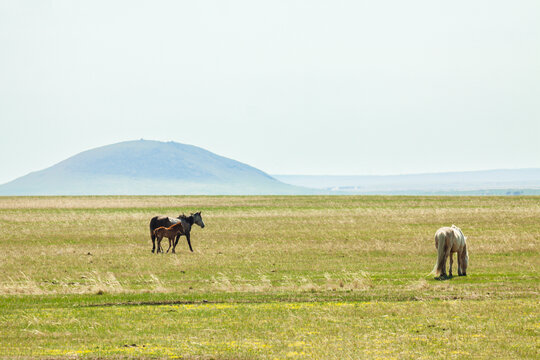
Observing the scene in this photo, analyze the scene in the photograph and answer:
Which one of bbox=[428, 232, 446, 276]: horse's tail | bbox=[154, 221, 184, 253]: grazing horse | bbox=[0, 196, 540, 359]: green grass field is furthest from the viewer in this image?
bbox=[154, 221, 184, 253]: grazing horse

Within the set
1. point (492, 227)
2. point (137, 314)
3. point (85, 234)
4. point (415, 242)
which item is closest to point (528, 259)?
point (415, 242)

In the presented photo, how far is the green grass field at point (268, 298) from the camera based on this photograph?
14406 millimetres

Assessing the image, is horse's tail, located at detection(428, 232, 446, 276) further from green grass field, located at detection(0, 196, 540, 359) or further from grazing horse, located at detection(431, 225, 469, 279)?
green grass field, located at detection(0, 196, 540, 359)

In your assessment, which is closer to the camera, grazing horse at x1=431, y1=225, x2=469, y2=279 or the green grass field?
the green grass field

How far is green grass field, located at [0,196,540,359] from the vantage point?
14406mm

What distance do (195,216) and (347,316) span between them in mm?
21565

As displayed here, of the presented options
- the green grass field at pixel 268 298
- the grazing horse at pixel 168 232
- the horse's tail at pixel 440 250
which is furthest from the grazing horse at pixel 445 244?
the grazing horse at pixel 168 232

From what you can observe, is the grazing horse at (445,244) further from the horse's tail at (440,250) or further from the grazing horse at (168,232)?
the grazing horse at (168,232)

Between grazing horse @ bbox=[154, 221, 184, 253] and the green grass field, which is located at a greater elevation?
grazing horse @ bbox=[154, 221, 184, 253]

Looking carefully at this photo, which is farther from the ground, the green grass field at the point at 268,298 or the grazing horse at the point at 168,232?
the grazing horse at the point at 168,232

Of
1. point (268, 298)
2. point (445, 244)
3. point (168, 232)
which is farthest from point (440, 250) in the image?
point (168, 232)

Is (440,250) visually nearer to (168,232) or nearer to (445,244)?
(445,244)

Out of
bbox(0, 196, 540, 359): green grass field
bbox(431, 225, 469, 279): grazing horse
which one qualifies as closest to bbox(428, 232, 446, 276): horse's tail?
bbox(431, 225, 469, 279): grazing horse

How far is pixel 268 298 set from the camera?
21.0 meters
